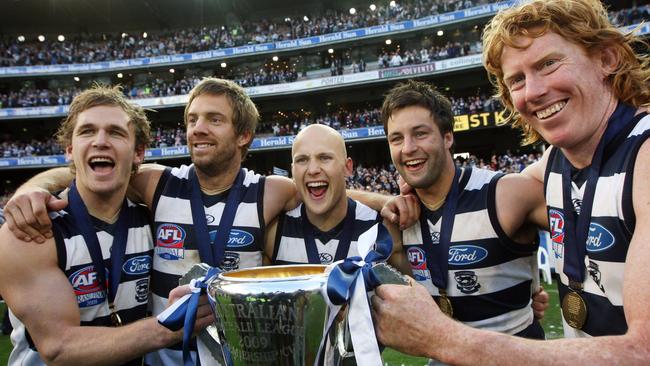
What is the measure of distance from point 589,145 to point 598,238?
1.21 feet

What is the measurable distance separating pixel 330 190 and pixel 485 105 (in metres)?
21.0

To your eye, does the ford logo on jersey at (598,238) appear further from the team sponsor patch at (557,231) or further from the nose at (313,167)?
the nose at (313,167)

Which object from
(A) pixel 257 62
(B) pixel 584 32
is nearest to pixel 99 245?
(B) pixel 584 32

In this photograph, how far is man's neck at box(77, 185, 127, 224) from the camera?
2199mm

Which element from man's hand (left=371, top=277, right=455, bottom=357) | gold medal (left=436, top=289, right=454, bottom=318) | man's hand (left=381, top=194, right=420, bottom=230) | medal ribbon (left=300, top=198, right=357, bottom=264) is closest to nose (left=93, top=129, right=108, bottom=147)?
medal ribbon (left=300, top=198, right=357, bottom=264)

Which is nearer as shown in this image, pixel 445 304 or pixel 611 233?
pixel 611 233

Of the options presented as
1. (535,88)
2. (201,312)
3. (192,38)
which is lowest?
(201,312)

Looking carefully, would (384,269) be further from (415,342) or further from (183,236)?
(183,236)

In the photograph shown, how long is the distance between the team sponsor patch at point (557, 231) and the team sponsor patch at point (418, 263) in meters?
0.70

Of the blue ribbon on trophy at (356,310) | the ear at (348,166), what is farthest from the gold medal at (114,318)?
the ear at (348,166)

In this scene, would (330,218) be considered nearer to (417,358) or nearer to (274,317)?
(274,317)

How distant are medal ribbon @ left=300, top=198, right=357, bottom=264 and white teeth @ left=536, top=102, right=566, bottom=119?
1.13 meters

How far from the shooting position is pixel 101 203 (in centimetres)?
222

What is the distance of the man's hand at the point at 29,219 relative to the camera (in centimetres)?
188
